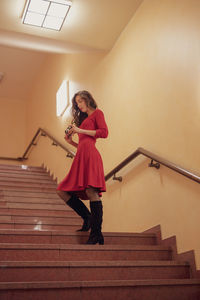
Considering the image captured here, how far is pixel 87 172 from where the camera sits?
364cm

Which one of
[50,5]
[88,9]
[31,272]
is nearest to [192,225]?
[31,272]

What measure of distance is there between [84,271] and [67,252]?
315mm

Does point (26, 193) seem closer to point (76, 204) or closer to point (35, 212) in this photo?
point (35, 212)

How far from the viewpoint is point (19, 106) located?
11.9 meters

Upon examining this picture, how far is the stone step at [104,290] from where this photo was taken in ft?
8.35

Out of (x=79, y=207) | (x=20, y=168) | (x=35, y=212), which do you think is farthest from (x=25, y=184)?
(x=79, y=207)

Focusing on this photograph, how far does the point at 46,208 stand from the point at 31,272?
9.08 feet

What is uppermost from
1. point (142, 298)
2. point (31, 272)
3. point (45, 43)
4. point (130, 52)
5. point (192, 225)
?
point (45, 43)

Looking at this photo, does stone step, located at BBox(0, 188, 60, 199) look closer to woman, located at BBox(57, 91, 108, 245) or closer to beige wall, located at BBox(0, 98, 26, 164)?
woman, located at BBox(57, 91, 108, 245)

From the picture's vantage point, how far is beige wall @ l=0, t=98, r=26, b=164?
11.3m

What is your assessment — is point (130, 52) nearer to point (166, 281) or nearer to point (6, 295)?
point (166, 281)

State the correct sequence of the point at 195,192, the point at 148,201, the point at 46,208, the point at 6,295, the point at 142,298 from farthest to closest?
the point at 46,208 → the point at 148,201 → the point at 195,192 → the point at 142,298 → the point at 6,295

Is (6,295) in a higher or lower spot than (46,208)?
lower

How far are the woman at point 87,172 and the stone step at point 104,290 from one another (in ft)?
2.62
